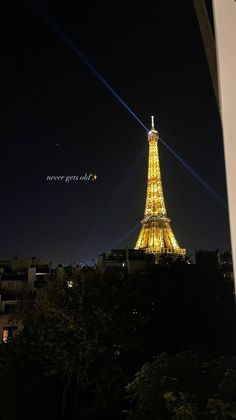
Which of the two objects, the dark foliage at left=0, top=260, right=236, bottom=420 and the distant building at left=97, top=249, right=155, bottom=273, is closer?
the dark foliage at left=0, top=260, right=236, bottom=420

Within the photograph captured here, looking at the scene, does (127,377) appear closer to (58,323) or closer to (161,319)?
(58,323)

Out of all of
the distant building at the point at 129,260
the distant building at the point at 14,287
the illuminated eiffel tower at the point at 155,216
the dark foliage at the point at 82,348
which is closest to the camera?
the dark foliage at the point at 82,348

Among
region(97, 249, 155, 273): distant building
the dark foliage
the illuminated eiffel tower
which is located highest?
the illuminated eiffel tower

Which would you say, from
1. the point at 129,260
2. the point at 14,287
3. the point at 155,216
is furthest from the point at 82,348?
the point at 155,216

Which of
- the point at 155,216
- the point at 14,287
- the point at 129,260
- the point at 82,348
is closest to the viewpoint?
the point at 82,348

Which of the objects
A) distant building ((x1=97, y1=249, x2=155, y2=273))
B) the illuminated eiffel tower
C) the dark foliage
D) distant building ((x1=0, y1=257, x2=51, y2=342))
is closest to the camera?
the dark foliage

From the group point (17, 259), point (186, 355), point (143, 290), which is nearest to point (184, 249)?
point (17, 259)

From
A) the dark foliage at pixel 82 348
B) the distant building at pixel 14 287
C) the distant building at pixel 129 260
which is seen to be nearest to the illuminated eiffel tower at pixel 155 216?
the distant building at pixel 129 260

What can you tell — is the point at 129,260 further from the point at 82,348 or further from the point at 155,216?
the point at 82,348

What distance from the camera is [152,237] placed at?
43.9 metres

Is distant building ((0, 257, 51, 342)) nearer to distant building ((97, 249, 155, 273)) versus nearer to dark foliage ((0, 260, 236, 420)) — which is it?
distant building ((97, 249, 155, 273))

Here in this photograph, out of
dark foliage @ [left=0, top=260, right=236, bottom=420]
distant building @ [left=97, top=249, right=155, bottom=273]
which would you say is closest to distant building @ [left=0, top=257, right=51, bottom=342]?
distant building @ [left=97, top=249, right=155, bottom=273]

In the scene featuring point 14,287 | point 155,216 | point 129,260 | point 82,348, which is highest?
point 155,216

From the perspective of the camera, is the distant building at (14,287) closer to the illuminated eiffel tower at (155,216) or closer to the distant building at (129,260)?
the distant building at (129,260)
